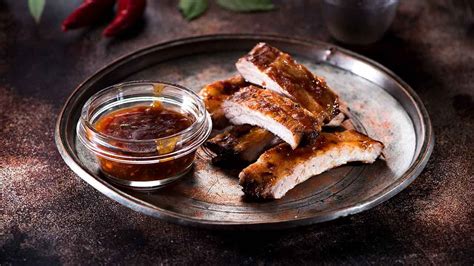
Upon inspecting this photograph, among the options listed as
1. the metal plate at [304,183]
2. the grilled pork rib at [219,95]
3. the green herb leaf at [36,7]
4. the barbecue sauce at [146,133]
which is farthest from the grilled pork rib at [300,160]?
the green herb leaf at [36,7]

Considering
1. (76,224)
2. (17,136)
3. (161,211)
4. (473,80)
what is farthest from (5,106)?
(473,80)

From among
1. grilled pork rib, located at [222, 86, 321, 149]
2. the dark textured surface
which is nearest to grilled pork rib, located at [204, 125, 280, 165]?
grilled pork rib, located at [222, 86, 321, 149]

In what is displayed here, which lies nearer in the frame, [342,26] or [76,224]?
[76,224]

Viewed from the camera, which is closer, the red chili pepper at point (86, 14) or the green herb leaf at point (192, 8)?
the red chili pepper at point (86, 14)

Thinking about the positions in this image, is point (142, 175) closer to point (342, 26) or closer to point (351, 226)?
point (351, 226)

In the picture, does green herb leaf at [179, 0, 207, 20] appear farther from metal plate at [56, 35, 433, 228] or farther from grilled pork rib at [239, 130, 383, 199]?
grilled pork rib at [239, 130, 383, 199]

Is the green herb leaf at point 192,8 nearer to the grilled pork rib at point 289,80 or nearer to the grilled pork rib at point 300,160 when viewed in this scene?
the grilled pork rib at point 289,80
